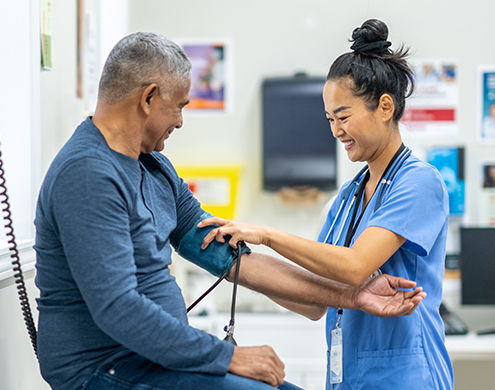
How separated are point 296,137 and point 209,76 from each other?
55 cm

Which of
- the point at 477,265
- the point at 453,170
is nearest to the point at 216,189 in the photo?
the point at 453,170

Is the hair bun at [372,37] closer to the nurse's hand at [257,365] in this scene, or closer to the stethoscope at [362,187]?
the stethoscope at [362,187]

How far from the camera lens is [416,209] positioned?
1.36 m

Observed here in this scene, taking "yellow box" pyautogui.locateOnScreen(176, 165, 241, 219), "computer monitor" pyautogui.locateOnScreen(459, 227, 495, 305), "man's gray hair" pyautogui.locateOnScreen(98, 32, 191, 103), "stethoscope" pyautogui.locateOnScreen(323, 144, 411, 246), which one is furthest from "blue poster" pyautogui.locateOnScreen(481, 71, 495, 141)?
"man's gray hair" pyautogui.locateOnScreen(98, 32, 191, 103)

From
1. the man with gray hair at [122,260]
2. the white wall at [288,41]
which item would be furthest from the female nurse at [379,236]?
the white wall at [288,41]

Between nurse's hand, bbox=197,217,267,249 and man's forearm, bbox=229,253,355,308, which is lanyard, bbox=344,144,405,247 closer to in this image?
man's forearm, bbox=229,253,355,308

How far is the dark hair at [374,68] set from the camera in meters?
1.46

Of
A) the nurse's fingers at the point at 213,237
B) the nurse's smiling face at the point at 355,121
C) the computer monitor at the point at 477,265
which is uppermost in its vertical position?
the nurse's smiling face at the point at 355,121

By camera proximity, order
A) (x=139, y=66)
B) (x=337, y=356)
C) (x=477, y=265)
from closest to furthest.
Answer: (x=139, y=66)
(x=337, y=356)
(x=477, y=265)

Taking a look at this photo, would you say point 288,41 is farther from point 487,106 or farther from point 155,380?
point 155,380

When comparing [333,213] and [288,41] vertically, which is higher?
[288,41]

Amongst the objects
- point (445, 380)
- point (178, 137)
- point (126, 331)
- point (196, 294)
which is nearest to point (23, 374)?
point (126, 331)

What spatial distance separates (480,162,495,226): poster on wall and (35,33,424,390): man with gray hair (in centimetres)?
209

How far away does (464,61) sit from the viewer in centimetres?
302
